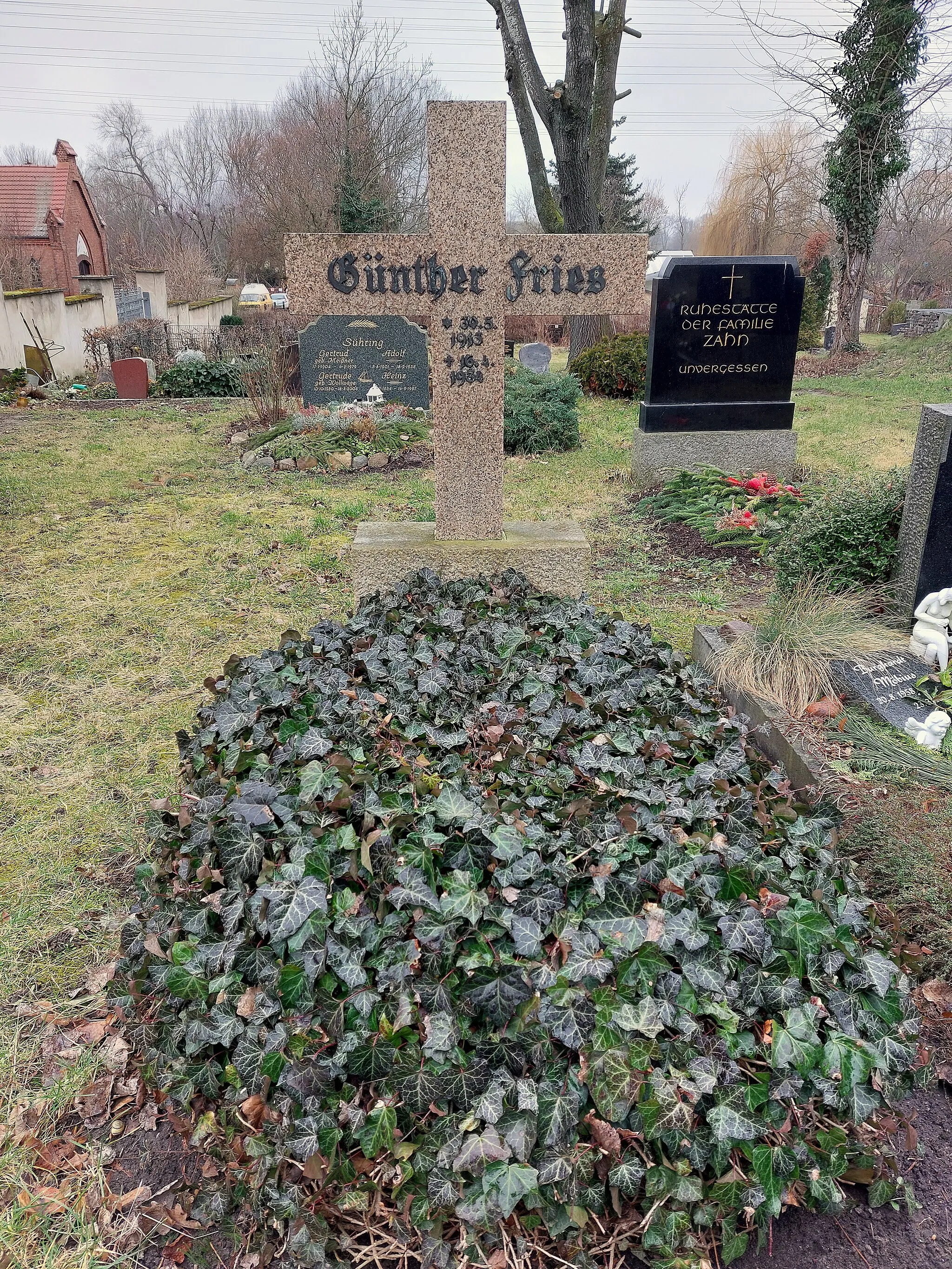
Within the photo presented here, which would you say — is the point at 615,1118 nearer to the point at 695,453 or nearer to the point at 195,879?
the point at 195,879

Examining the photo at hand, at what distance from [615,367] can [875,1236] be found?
12.1 metres

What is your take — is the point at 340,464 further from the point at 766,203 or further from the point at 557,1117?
the point at 766,203

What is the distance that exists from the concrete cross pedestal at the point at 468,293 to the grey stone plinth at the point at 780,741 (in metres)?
1.03

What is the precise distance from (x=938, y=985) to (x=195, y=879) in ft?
6.63

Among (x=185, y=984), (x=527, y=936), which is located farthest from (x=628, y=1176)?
(x=185, y=984)

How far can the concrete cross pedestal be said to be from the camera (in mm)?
3727

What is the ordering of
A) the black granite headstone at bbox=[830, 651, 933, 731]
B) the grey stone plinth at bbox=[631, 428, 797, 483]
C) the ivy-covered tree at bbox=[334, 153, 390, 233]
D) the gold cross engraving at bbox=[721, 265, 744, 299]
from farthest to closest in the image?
the ivy-covered tree at bbox=[334, 153, 390, 233], the grey stone plinth at bbox=[631, 428, 797, 483], the gold cross engraving at bbox=[721, 265, 744, 299], the black granite headstone at bbox=[830, 651, 933, 731]

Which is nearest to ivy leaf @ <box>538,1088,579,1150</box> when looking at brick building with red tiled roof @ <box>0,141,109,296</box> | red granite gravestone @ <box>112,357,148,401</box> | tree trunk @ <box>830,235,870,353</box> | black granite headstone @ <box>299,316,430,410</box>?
black granite headstone @ <box>299,316,430,410</box>

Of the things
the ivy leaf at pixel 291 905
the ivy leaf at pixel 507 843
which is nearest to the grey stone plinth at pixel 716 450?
the ivy leaf at pixel 507 843

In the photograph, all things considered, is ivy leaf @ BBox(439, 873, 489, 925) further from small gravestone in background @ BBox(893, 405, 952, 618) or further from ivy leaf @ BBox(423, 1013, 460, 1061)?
small gravestone in background @ BBox(893, 405, 952, 618)

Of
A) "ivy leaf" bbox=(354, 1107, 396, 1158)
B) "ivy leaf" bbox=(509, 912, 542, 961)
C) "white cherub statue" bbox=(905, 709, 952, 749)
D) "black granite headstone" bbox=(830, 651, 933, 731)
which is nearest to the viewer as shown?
"ivy leaf" bbox=(354, 1107, 396, 1158)

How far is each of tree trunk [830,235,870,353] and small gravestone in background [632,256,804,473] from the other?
13.3m

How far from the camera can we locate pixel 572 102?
35.0 ft

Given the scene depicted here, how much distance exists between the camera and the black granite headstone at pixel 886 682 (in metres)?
3.48
